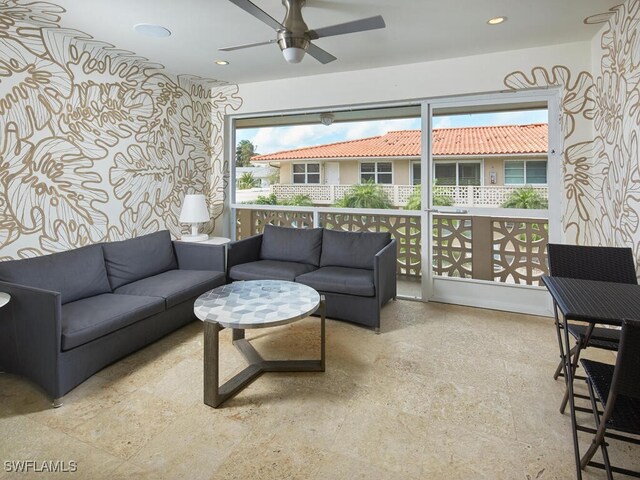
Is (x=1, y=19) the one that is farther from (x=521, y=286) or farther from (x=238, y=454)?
(x=521, y=286)

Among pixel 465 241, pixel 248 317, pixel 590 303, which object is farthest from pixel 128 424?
pixel 465 241

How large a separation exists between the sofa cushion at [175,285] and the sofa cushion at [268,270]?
0.19 m

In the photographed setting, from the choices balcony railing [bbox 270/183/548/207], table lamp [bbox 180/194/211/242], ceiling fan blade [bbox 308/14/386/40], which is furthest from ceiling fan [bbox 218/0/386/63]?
table lamp [bbox 180/194/211/242]

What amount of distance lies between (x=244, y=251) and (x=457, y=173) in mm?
2535

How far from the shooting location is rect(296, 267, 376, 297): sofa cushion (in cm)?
324

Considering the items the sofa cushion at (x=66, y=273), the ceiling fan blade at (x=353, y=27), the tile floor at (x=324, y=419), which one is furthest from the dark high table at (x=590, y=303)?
the sofa cushion at (x=66, y=273)

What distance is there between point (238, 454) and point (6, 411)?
1466mm

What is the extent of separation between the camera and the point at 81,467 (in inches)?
66.1

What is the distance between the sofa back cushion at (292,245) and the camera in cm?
409

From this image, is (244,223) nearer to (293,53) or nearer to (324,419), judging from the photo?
(293,53)

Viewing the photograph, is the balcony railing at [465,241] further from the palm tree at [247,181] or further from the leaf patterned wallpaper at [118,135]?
the palm tree at [247,181]

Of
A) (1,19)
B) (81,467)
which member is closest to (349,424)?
(81,467)

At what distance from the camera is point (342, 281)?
3346 millimetres

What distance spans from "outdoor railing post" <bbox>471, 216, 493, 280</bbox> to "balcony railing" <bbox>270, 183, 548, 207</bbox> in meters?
0.21
